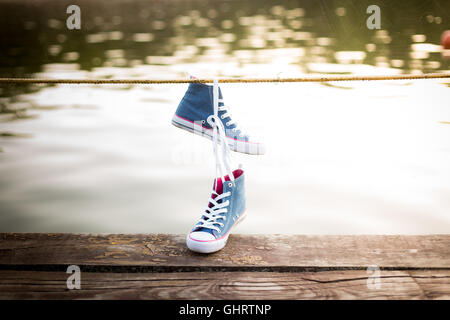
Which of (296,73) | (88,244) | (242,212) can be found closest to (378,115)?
(296,73)

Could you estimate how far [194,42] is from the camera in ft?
39.5

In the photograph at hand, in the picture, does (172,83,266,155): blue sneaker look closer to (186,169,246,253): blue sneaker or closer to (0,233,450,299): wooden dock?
(186,169,246,253): blue sneaker

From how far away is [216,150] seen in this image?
1.83m

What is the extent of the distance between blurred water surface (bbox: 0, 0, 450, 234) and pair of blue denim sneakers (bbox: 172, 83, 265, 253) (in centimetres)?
15

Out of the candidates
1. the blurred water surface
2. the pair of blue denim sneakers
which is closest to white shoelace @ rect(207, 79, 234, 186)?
the pair of blue denim sneakers

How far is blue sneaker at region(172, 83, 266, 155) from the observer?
1.91 metres

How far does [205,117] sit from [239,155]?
220 centimetres

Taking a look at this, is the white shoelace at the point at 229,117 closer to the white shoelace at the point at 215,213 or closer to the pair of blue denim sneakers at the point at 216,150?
the pair of blue denim sneakers at the point at 216,150

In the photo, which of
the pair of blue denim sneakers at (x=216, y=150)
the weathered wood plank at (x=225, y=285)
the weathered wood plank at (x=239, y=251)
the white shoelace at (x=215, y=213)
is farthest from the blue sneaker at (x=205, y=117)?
the weathered wood plank at (x=225, y=285)

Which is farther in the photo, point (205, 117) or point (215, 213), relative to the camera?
point (205, 117)

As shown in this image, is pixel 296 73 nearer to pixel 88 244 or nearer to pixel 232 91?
pixel 232 91

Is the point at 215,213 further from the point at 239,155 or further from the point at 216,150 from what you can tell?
the point at 239,155

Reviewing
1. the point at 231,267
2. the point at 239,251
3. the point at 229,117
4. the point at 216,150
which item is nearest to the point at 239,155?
the point at 229,117

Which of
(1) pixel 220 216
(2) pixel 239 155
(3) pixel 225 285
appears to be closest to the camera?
(3) pixel 225 285
